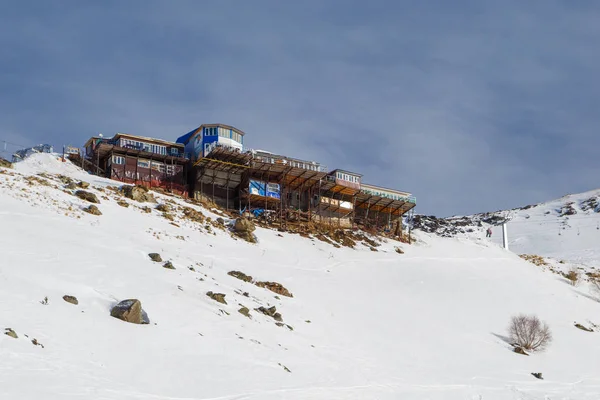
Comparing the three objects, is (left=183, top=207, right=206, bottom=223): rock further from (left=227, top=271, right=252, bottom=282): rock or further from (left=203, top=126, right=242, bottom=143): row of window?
(left=203, top=126, right=242, bottom=143): row of window

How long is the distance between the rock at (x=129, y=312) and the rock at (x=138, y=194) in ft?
84.9

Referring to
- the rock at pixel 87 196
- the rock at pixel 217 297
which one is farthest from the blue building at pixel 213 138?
the rock at pixel 217 297

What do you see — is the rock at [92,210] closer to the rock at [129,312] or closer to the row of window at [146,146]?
the rock at [129,312]

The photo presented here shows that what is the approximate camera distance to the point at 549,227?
111438 mm

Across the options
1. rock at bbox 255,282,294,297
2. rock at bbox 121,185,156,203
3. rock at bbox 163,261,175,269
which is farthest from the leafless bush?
rock at bbox 121,185,156,203

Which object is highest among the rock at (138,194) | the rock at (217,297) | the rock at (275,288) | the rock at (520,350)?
the rock at (138,194)

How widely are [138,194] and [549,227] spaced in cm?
8653

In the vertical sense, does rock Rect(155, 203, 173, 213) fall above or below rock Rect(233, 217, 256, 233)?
above

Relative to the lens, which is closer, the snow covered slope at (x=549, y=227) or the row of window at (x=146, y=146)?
the row of window at (x=146, y=146)

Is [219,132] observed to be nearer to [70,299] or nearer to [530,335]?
[530,335]

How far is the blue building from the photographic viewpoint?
60.1 meters

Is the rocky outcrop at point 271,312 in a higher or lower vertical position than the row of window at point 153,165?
lower

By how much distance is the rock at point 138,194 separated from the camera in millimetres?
46294

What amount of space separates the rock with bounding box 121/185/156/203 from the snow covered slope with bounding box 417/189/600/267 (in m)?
49.7
